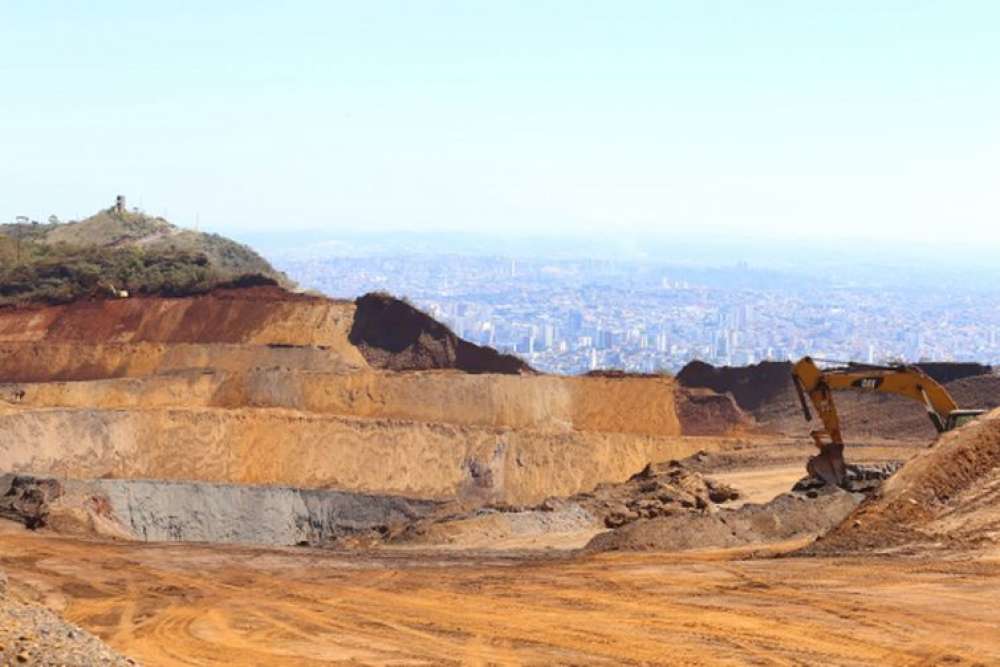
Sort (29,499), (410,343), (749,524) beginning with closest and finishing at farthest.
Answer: (749,524)
(29,499)
(410,343)

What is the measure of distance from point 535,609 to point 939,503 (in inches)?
292

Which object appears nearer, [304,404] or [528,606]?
[528,606]

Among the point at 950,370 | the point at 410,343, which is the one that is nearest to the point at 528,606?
the point at 950,370

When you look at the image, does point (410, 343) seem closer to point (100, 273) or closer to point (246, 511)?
point (100, 273)

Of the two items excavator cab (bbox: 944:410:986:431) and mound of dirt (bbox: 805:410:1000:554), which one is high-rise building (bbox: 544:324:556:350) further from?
mound of dirt (bbox: 805:410:1000:554)

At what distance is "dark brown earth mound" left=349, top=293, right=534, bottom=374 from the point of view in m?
51.5

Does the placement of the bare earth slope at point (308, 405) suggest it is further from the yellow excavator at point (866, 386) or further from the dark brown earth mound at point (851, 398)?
the yellow excavator at point (866, 386)

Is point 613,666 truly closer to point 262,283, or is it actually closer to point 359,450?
point 359,450

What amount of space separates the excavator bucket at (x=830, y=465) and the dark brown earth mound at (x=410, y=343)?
23.5 meters

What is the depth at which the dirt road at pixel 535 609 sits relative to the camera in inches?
631

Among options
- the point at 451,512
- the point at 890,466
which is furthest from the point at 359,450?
the point at 890,466

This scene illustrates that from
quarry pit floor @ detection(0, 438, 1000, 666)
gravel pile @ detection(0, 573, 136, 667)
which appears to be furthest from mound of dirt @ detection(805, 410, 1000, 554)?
gravel pile @ detection(0, 573, 136, 667)

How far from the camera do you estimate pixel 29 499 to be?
29.6 meters

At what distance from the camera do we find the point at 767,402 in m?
48.8
